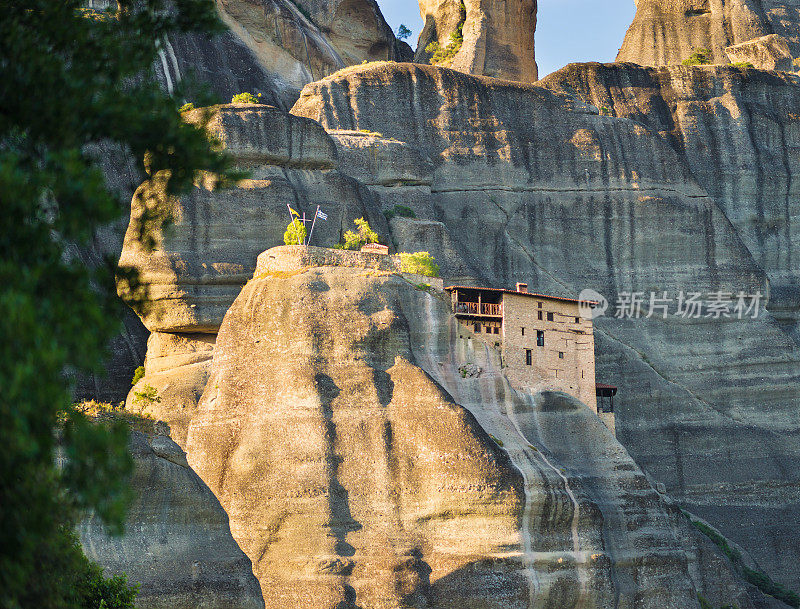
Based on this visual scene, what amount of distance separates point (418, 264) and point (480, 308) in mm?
4682

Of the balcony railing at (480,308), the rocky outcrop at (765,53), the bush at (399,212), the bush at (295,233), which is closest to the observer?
the balcony railing at (480,308)

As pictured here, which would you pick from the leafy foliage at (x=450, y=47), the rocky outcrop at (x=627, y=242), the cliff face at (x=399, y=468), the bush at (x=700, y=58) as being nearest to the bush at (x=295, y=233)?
the cliff face at (x=399, y=468)

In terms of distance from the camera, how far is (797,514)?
7025 centimetres

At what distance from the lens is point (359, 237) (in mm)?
61062

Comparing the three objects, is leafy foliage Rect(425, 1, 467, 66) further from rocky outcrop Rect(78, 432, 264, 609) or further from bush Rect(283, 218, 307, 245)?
rocky outcrop Rect(78, 432, 264, 609)

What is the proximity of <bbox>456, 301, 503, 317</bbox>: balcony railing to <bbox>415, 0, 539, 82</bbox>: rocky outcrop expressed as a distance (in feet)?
129

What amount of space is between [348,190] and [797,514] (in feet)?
110

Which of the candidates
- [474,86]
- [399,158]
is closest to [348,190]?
[399,158]

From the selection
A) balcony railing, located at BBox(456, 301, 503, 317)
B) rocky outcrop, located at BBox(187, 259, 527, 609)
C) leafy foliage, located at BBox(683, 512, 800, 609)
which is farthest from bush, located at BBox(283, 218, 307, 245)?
leafy foliage, located at BBox(683, 512, 800, 609)

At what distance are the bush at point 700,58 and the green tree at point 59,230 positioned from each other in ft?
248

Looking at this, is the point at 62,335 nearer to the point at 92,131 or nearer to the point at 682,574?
the point at 92,131

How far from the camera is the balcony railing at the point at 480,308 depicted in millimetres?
57156

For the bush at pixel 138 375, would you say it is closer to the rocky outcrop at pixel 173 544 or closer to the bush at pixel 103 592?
the rocky outcrop at pixel 173 544

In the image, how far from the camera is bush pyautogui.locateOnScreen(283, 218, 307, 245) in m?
58.8
